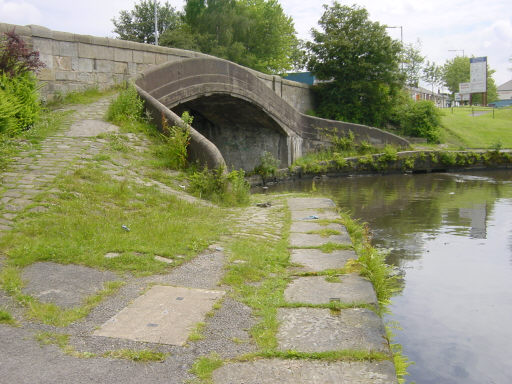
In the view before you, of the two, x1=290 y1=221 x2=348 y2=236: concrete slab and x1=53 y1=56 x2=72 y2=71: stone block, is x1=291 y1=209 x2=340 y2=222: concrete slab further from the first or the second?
x1=53 y1=56 x2=72 y2=71: stone block

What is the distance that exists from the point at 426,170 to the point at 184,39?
18.7 metres

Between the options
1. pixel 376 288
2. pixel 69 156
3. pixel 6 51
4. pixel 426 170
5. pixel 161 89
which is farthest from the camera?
pixel 426 170

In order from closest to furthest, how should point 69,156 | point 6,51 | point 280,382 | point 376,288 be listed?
point 280,382 < point 376,288 < point 69,156 < point 6,51

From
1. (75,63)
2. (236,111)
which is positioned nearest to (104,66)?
(75,63)

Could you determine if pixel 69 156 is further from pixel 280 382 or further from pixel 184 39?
pixel 184 39

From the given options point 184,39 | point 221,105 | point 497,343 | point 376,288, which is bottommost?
point 497,343

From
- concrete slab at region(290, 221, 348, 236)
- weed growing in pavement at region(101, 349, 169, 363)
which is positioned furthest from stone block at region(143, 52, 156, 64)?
weed growing in pavement at region(101, 349, 169, 363)

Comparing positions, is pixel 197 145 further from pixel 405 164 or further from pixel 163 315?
pixel 405 164

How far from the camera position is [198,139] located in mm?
8898

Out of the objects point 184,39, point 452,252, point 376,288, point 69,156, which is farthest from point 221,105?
point 184,39

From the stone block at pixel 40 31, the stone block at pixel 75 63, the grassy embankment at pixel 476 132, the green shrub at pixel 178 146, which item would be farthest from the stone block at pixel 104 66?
the grassy embankment at pixel 476 132

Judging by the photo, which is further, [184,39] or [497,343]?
[184,39]

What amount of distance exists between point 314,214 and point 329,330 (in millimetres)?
4165

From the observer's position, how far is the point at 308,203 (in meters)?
8.31
